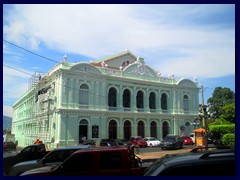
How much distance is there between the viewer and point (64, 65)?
2905cm

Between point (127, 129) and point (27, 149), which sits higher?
point (27, 149)

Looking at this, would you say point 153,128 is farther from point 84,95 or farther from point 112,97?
point 84,95

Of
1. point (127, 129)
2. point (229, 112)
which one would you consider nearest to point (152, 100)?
point (127, 129)

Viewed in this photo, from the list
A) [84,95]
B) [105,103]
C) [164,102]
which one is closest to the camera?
[84,95]

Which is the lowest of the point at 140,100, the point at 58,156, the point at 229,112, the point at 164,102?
the point at 58,156

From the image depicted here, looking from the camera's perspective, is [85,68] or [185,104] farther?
[185,104]

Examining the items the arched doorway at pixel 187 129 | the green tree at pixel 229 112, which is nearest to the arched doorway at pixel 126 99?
the arched doorway at pixel 187 129

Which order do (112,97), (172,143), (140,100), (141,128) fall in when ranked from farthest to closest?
1. (140,100)
2. (141,128)
3. (112,97)
4. (172,143)

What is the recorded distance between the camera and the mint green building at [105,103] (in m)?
29.2

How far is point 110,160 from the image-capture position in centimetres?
575

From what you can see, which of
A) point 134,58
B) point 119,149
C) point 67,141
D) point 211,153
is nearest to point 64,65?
point 67,141

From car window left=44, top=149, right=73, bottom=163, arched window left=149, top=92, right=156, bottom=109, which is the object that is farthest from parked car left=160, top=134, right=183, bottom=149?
car window left=44, top=149, right=73, bottom=163

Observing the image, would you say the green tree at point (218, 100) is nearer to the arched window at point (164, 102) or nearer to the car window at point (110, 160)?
the arched window at point (164, 102)

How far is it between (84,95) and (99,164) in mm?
25312
